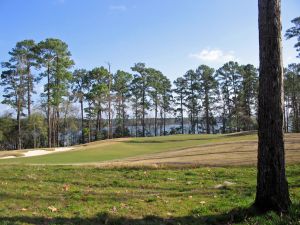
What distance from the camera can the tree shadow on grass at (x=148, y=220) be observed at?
6.94m

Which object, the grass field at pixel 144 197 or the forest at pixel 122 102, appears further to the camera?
the forest at pixel 122 102

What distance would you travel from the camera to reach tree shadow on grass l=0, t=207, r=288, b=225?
694cm

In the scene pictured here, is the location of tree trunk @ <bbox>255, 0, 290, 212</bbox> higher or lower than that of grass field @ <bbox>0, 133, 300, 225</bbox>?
higher

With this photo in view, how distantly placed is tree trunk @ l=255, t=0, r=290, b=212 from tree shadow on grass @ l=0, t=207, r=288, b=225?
1.50 feet

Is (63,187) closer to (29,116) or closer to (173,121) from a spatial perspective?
(29,116)

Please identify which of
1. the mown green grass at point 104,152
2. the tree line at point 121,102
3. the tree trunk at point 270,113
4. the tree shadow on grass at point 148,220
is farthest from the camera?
the tree line at point 121,102

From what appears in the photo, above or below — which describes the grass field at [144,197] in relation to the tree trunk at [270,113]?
below

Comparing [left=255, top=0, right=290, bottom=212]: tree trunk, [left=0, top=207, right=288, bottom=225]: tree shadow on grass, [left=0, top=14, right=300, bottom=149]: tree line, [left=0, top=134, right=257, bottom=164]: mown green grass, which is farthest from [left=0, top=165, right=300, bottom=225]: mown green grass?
[left=0, top=14, right=300, bottom=149]: tree line

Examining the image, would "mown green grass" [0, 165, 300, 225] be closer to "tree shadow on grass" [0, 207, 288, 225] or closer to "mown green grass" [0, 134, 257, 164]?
"tree shadow on grass" [0, 207, 288, 225]


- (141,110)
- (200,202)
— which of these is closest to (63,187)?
(200,202)

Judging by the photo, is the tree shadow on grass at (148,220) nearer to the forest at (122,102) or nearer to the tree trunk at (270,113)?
the tree trunk at (270,113)

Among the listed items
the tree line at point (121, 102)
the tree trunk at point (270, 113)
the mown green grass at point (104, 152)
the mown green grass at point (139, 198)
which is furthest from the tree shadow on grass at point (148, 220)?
the tree line at point (121, 102)

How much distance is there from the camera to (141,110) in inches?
3103

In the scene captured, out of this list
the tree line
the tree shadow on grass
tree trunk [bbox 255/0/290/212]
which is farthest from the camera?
the tree line
